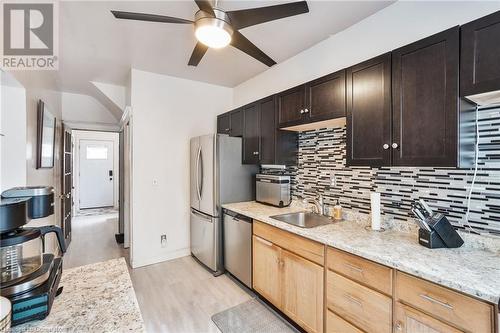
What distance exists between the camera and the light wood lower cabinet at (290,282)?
177 centimetres

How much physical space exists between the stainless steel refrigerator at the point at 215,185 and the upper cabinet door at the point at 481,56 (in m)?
2.28

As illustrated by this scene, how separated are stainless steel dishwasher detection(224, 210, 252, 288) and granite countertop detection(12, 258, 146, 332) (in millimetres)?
1515

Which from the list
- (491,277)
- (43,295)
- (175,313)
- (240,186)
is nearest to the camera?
(43,295)

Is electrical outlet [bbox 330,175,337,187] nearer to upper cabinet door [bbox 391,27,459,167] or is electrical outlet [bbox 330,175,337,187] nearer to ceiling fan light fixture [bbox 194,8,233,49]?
upper cabinet door [bbox 391,27,459,167]

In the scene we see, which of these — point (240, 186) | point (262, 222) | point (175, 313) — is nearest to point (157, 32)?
point (240, 186)

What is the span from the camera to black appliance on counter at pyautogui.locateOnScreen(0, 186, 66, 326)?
805 mm

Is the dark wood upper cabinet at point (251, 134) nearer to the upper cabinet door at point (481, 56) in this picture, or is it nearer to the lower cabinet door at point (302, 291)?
the lower cabinet door at point (302, 291)

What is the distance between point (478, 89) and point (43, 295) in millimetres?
2186

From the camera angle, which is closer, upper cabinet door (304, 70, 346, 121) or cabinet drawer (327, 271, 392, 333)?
cabinet drawer (327, 271, 392, 333)

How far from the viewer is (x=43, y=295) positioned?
2.72 feet

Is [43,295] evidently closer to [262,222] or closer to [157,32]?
[262,222]

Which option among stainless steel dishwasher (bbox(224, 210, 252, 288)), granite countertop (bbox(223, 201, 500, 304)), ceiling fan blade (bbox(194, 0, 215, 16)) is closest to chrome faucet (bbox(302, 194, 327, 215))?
granite countertop (bbox(223, 201, 500, 304))

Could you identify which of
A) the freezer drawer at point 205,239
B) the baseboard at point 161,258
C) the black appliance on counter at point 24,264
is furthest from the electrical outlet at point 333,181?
the baseboard at point 161,258

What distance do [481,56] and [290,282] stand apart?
1.95m
